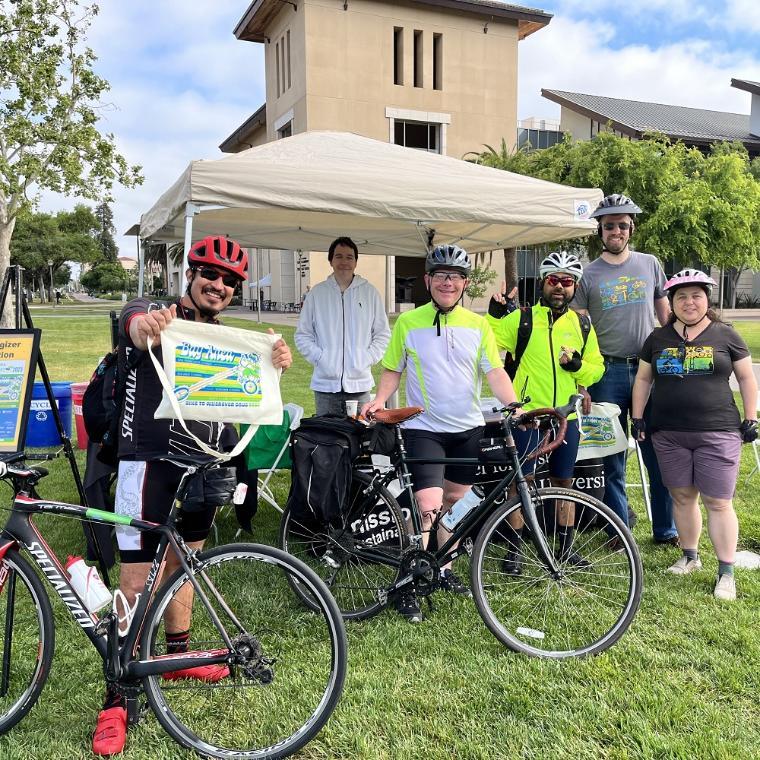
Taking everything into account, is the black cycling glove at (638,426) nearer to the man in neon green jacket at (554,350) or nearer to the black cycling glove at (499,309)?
the man in neon green jacket at (554,350)

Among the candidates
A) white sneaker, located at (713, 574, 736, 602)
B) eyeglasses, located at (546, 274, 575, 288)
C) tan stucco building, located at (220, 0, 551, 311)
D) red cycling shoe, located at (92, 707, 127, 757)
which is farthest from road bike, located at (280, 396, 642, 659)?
tan stucco building, located at (220, 0, 551, 311)

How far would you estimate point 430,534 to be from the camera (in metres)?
3.41

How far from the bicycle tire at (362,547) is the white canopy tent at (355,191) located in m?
1.84

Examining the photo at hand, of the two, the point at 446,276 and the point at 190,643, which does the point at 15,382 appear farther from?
the point at 446,276

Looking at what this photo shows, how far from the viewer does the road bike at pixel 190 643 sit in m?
2.41

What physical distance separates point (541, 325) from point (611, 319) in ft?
2.14

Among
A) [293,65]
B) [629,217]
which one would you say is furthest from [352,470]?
[293,65]

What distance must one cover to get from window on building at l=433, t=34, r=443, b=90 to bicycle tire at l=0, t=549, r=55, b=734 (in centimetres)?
3855

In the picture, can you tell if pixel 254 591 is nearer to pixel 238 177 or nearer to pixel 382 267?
pixel 238 177

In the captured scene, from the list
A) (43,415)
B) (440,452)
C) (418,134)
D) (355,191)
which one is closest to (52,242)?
(418,134)

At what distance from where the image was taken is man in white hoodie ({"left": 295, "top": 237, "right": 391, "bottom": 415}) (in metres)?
4.98

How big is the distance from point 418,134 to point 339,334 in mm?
35839

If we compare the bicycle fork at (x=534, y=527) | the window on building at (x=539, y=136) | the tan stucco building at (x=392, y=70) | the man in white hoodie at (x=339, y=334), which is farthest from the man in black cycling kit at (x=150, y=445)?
the window on building at (x=539, y=136)

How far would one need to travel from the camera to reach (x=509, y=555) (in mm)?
3320
